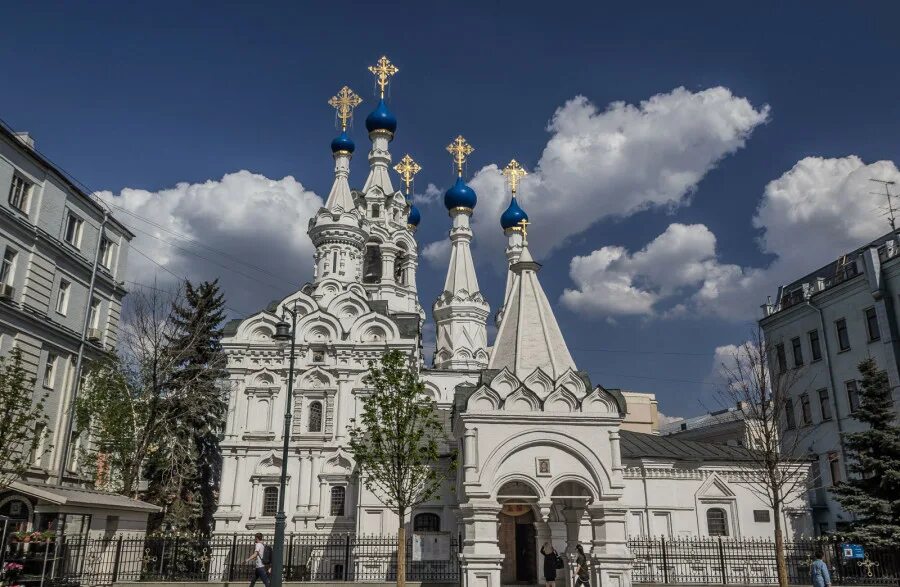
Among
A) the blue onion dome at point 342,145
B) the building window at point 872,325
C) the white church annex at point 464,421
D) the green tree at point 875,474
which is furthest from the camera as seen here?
the blue onion dome at point 342,145

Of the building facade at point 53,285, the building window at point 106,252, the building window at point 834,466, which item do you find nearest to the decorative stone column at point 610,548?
the building facade at point 53,285

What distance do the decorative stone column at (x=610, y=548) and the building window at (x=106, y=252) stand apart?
66.3 ft

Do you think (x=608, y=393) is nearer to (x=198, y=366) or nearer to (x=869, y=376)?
(x=869, y=376)

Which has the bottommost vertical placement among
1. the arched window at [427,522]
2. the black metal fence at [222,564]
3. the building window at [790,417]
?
the black metal fence at [222,564]

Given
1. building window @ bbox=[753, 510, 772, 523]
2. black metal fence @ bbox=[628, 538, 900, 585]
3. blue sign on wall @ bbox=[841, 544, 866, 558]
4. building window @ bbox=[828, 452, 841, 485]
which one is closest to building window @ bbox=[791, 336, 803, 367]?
building window @ bbox=[828, 452, 841, 485]

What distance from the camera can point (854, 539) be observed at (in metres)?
18.7

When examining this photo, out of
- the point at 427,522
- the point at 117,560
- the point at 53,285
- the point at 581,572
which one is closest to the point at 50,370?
the point at 53,285

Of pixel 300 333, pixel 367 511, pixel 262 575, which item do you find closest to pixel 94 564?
pixel 262 575

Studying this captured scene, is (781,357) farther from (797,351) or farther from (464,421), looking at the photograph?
(464,421)

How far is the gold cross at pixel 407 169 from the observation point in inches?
2095

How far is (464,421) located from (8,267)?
49.0 ft

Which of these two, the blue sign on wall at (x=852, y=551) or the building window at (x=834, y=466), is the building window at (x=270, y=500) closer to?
the blue sign on wall at (x=852, y=551)

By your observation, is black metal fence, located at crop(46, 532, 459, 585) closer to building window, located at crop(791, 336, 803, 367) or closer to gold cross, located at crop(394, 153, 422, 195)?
building window, located at crop(791, 336, 803, 367)

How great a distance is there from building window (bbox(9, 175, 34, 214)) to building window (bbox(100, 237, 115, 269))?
13.1 feet
